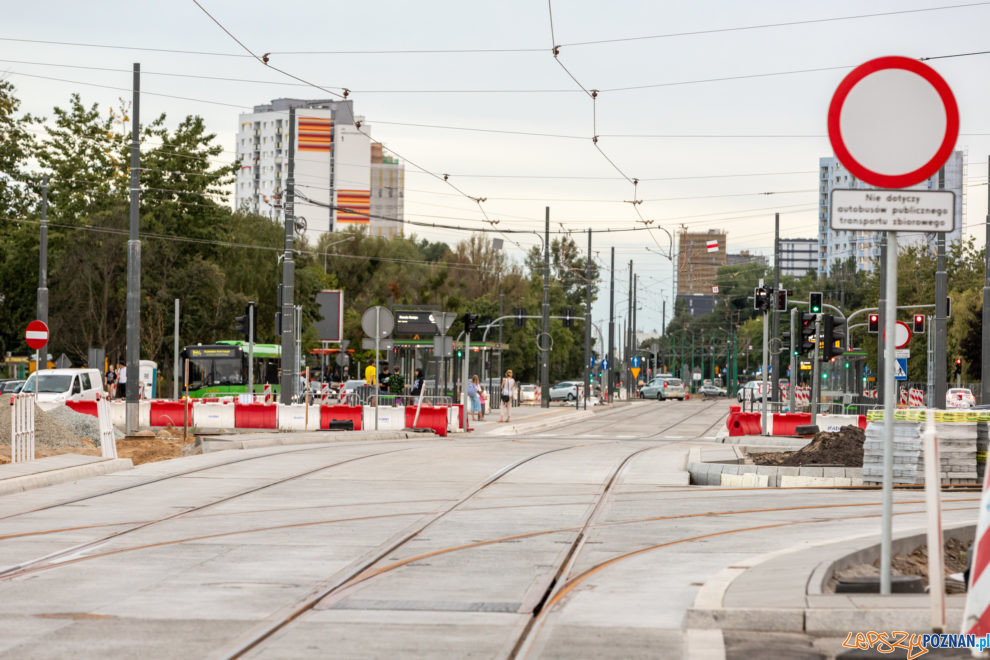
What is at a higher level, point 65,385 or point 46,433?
point 65,385

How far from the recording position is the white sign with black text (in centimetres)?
738

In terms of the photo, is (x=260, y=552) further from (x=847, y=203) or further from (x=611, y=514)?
(x=847, y=203)

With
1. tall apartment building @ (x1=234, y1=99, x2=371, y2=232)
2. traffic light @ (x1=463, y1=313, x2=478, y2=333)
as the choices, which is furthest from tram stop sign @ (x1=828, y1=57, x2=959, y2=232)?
tall apartment building @ (x1=234, y1=99, x2=371, y2=232)

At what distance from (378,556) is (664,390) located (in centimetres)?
7751

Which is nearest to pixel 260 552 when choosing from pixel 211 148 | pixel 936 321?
pixel 936 321

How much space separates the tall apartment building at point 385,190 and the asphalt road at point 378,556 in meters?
162

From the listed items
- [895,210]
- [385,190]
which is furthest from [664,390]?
[385,190]

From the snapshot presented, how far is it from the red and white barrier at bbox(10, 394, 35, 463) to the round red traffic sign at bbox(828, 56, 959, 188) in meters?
13.8

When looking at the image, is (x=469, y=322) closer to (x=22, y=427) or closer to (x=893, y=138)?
(x=22, y=427)

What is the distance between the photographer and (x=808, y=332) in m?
32.2

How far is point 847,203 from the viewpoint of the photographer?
746cm

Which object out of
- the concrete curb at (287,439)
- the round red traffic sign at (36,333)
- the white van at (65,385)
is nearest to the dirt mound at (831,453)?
the concrete curb at (287,439)

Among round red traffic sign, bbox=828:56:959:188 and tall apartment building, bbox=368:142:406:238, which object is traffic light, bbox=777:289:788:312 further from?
tall apartment building, bbox=368:142:406:238

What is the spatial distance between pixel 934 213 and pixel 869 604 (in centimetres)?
221
